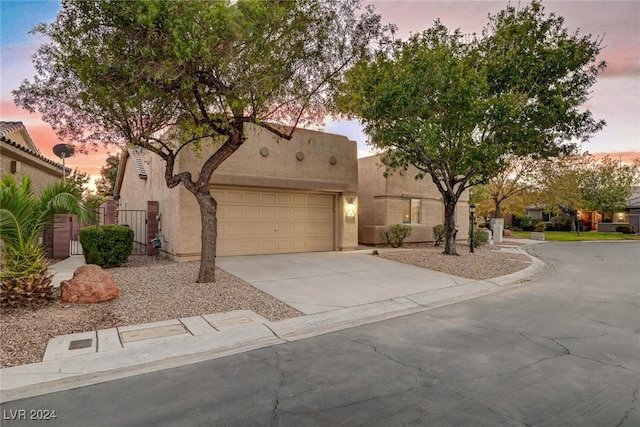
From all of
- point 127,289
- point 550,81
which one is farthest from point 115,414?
point 550,81

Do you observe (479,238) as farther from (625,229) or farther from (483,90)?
(625,229)

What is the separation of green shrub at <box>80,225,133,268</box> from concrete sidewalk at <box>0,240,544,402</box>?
0.80m

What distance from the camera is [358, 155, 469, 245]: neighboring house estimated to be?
695 inches

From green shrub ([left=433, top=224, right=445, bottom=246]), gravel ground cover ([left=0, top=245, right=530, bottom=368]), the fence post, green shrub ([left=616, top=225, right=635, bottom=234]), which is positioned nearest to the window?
green shrub ([left=433, top=224, right=445, bottom=246])

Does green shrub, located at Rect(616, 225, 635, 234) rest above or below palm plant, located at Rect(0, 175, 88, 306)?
Result: below

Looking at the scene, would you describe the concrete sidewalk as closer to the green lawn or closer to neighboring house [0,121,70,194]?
neighboring house [0,121,70,194]

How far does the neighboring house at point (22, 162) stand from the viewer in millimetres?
10672

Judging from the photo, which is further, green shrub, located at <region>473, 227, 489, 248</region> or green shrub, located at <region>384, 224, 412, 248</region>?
green shrub, located at <region>473, 227, 489, 248</region>

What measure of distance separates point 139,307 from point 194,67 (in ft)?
15.5

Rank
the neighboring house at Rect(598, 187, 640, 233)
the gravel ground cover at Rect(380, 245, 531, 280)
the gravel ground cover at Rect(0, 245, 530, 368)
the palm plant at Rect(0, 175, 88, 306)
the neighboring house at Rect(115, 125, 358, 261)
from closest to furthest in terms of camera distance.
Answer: the gravel ground cover at Rect(0, 245, 530, 368) → the palm plant at Rect(0, 175, 88, 306) → the gravel ground cover at Rect(380, 245, 531, 280) → the neighboring house at Rect(115, 125, 358, 261) → the neighboring house at Rect(598, 187, 640, 233)

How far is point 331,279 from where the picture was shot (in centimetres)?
946

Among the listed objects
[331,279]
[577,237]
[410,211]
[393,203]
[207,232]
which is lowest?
[577,237]

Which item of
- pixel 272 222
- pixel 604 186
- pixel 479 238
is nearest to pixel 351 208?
pixel 272 222

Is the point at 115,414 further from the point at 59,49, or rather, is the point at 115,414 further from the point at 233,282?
the point at 59,49
